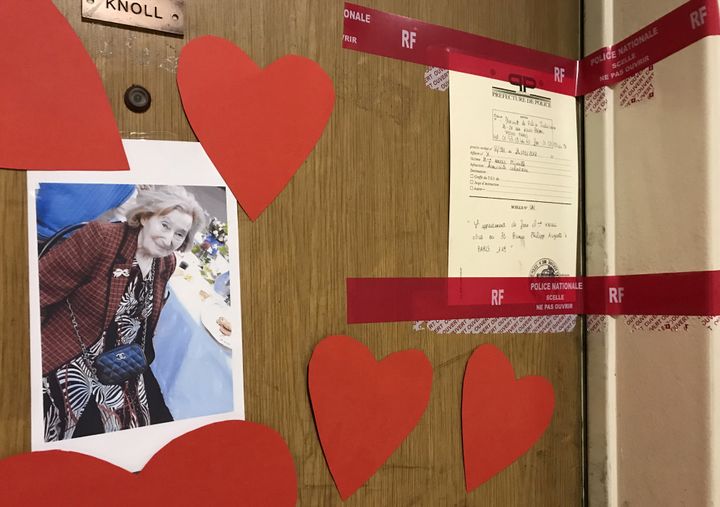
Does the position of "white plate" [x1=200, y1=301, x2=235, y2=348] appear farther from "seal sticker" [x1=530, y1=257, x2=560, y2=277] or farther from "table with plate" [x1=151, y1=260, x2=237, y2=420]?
"seal sticker" [x1=530, y1=257, x2=560, y2=277]

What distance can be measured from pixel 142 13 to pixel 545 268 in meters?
0.59

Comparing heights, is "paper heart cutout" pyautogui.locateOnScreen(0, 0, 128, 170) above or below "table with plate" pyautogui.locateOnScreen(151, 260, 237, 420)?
above

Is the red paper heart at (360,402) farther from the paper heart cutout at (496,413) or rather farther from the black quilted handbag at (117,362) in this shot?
the black quilted handbag at (117,362)

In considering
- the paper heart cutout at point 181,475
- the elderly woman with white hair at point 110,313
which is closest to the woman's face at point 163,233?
the elderly woman with white hair at point 110,313

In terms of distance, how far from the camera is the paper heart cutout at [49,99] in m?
0.53

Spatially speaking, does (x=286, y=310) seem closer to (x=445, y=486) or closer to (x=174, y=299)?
(x=174, y=299)

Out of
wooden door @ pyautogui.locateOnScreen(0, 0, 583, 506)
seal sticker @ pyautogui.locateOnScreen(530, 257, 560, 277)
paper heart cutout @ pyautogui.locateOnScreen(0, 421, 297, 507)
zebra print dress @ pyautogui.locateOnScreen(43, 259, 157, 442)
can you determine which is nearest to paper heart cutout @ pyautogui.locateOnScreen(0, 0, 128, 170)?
wooden door @ pyautogui.locateOnScreen(0, 0, 583, 506)

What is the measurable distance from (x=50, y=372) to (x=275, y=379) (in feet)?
0.73

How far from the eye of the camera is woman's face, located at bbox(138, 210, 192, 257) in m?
0.59

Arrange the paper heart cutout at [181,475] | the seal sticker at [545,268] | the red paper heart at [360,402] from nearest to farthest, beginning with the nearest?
the paper heart cutout at [181,475] → the red paper heart at [360,402] → the seal sticker at [545,268]

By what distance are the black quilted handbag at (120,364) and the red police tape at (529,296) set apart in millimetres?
236

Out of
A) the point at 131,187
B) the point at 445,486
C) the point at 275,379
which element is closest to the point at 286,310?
the point at 275,379

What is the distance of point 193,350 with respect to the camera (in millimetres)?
598

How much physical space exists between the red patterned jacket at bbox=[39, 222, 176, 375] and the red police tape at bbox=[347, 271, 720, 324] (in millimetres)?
246
